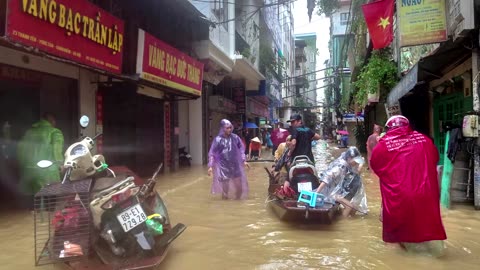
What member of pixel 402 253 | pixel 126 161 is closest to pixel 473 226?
pixel 402 253

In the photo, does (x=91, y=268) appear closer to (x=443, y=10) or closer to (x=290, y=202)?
(x=290, y=202)

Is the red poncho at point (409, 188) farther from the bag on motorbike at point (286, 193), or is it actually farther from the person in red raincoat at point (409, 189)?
the bag on motorbike at point (286, 193)

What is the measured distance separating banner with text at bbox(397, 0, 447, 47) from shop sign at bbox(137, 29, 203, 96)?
5.66m

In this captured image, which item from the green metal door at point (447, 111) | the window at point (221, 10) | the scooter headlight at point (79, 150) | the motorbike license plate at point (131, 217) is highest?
the window at point (221, 10)

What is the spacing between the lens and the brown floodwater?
459cm

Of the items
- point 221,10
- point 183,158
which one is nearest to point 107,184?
point 183,158

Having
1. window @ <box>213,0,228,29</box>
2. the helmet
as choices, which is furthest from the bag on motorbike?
window @ <box>213,0,228,29</box>

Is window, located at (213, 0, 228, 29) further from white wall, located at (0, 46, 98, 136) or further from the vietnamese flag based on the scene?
white wall, located at (0, 46, 98, 136)

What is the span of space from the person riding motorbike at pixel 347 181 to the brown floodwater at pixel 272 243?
278mm

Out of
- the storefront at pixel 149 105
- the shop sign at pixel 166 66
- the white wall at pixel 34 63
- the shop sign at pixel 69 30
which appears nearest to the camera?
the shop sign at pixel 69 30

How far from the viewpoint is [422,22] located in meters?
8.52

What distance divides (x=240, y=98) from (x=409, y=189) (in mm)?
21673

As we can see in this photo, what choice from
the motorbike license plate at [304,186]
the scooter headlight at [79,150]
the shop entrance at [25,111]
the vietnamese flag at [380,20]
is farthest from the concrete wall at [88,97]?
the vietnamese flag at [380,20]

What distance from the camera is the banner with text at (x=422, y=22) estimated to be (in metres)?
8.27
